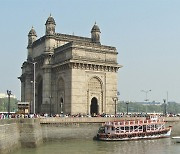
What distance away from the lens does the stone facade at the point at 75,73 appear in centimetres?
5703

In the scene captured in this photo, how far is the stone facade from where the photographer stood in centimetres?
5703

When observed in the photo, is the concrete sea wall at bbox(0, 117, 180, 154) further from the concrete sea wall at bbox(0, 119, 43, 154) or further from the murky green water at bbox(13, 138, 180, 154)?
the murky green water at bbox(13, 138, 180, 154)

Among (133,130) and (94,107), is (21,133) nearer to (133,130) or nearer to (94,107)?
(133,130)

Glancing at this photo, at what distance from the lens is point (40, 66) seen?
6594cm

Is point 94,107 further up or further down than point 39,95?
further down

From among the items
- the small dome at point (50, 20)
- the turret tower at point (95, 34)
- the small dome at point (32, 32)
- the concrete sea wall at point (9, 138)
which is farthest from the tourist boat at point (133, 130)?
the small dome at point (32, 32)

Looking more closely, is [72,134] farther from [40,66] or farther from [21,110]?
[40,66]

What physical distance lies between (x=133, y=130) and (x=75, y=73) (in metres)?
13.4

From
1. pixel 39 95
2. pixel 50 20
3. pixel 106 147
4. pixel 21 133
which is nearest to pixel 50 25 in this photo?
pixel 50 20

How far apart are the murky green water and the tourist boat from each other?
168 centimetres

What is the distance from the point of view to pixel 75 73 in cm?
5678

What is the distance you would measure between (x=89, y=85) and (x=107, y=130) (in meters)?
11.6

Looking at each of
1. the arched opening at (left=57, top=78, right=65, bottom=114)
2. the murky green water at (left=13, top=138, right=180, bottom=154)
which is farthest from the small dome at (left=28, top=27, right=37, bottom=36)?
the murky green water at (left=13, top=138, right=180, bottom=154)

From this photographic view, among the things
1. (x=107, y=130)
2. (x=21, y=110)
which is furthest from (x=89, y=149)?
(x=21, y=110)
